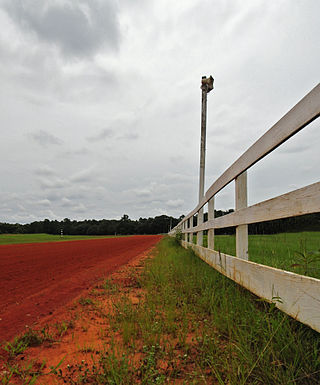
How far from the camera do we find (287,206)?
5.98 feet

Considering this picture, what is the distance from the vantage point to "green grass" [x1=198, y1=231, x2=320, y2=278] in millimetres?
2035

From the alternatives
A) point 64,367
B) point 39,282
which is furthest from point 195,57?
point 64,367

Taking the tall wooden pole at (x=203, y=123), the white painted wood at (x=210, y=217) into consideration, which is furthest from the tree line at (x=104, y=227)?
the white painted wood at (x=210, y=217)

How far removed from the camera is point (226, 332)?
2.28 m

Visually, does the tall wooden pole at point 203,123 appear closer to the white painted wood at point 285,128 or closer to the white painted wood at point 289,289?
the white painted wood at point 285,128

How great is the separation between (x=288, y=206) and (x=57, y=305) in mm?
3010

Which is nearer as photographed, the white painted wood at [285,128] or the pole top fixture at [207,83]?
the white painted wood at [285,128]

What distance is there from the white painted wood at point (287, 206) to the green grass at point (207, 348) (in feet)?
2.00

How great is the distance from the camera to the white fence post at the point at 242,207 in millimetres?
2789

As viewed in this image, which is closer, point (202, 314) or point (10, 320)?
point (202, 314)

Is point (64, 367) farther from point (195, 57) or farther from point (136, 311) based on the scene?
point (195, 57)

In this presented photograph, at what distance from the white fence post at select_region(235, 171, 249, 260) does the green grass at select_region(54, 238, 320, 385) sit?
45 centimetres

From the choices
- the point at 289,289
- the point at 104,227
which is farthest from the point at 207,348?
the point at 104,227

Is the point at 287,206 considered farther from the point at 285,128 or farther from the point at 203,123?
the point at 203,123
